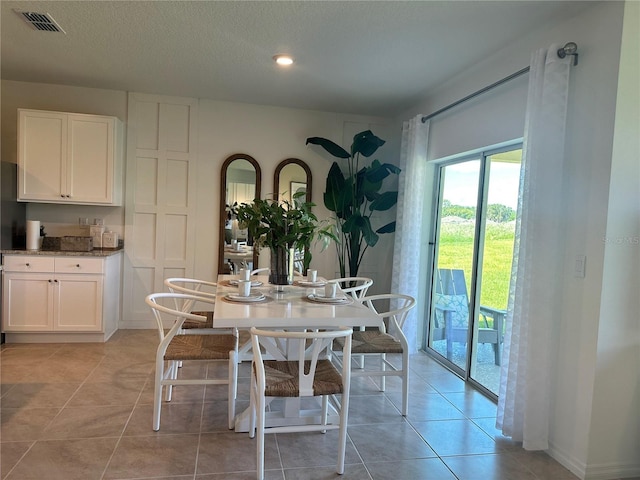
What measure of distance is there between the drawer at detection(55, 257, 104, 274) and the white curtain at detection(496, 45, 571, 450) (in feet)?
11.8

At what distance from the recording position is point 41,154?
4188 millimetres

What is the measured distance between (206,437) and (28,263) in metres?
2.62

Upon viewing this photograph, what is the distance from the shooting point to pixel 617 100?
2191 mm

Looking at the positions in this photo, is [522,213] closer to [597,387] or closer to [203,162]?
[597,387]

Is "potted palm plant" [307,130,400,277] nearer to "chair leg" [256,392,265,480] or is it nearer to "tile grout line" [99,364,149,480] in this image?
"tile grout line" [99,364,149,480]

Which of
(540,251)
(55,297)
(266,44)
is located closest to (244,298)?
(540,251)

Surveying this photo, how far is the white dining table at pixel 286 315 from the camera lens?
2191 millimetres

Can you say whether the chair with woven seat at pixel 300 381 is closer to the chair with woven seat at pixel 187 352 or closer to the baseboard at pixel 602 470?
the chair with woven seat at pixel 187 352

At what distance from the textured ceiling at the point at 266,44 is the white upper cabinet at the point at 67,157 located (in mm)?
415

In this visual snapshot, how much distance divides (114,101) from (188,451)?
3704 millimetres

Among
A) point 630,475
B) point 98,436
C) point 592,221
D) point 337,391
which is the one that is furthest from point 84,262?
point 630,475

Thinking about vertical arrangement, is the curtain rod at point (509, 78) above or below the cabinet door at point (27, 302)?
above

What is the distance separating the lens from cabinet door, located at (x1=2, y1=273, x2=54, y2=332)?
13.0 feet

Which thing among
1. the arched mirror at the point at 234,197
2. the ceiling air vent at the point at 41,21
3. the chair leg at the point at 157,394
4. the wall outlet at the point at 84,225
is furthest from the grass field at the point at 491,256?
the wall outlet at the point at 84,225
